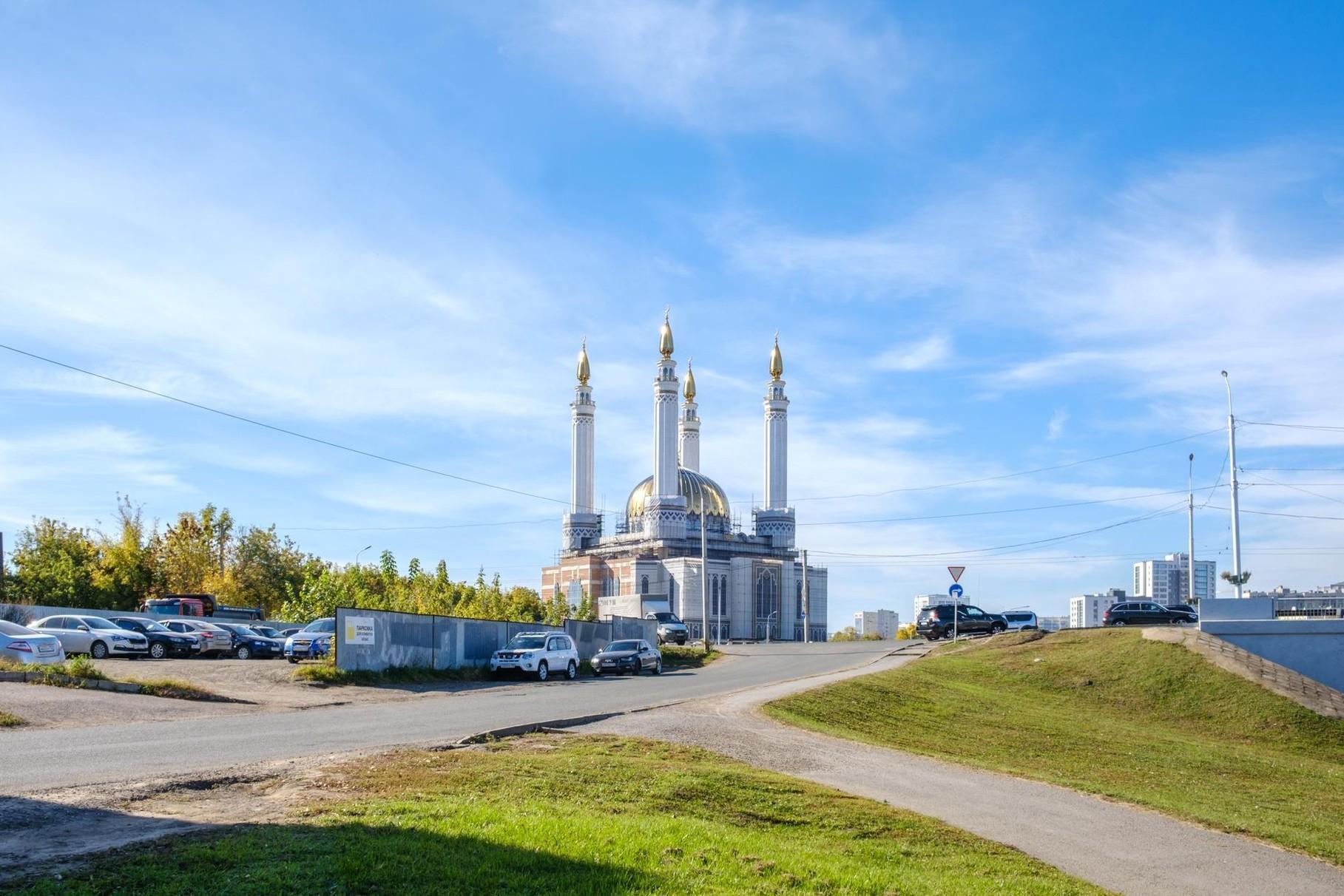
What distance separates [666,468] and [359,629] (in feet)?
248

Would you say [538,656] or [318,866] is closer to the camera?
[318,866]

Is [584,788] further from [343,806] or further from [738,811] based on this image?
[343,806]

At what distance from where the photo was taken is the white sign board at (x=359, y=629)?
30.8 meters

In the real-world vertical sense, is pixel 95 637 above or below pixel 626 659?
above

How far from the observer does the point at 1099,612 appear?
518 feet

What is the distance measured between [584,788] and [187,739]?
6.73 m

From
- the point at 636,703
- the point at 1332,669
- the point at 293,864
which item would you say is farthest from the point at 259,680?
the point at 1332,669

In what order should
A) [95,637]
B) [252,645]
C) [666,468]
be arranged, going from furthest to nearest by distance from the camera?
1. [666,468]
2. [252,645]
3. [95,637]

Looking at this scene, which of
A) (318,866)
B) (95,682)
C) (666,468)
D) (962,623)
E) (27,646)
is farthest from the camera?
(666,468)

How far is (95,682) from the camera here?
944 inches

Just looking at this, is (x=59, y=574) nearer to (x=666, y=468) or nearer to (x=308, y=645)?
(x=308, y=645)

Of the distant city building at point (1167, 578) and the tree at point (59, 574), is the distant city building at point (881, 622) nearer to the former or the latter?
the distant city building at point (1167, 578)

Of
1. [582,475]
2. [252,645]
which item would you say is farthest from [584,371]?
[252,645]

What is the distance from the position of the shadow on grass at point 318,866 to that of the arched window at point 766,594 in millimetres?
101499
